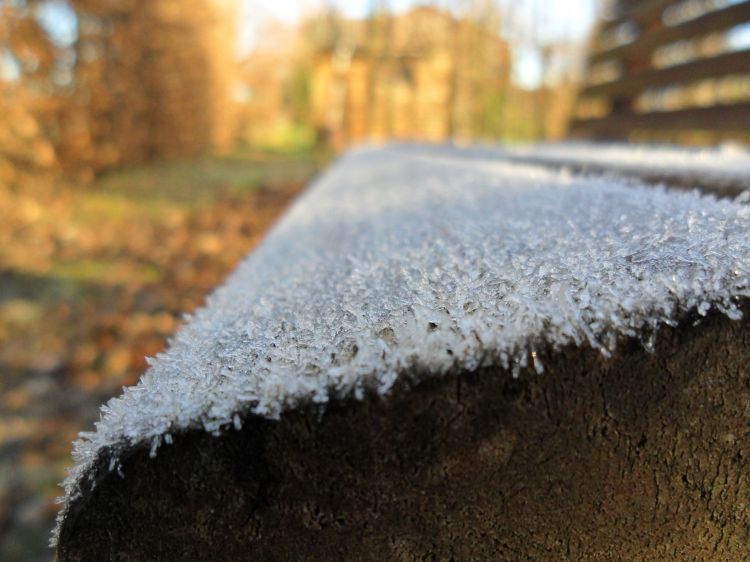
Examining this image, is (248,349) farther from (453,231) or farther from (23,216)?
(23,216)

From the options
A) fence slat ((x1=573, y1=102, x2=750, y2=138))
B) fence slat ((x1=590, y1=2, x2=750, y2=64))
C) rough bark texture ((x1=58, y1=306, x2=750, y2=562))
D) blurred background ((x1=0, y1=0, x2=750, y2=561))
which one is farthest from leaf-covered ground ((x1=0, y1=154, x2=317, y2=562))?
fence slat ((x1=590, y1=2, x2=750, y2=64))

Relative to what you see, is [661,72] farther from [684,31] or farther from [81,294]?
[81,294]

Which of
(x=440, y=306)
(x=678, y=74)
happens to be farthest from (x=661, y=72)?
(x=440, y=306)

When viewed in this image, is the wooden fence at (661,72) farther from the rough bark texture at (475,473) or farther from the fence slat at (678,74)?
the rough bark texture at (475,473)

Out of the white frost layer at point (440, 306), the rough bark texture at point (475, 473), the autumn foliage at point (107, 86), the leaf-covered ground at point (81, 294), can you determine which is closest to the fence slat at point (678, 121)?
the white frost layer at point (440, 306)

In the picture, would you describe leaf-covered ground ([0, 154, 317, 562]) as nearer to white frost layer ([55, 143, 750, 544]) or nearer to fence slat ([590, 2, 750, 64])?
white frost layer ([55, 143, 750, 544])

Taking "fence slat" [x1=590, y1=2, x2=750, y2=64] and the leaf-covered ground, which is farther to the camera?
"fence slat" [x1=590, y1=2, x2=750, y2=64]
